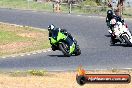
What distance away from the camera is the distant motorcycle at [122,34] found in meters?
23.5

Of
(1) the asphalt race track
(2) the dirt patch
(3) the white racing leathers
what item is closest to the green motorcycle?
(1) the asphalt race track

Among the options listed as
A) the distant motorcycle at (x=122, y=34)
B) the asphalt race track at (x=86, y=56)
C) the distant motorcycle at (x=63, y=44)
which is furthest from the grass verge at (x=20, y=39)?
the distant motorcycle at (x=122, y=34)

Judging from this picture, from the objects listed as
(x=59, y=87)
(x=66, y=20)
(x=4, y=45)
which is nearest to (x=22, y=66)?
(x=59, y=87)

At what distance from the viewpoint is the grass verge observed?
2356 cm

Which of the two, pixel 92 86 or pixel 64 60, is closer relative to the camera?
pixel 92 86

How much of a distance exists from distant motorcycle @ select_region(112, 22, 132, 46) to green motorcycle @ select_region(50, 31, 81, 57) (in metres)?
3.82

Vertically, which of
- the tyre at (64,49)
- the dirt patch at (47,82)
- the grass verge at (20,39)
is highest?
the dirt patch at (47,82)

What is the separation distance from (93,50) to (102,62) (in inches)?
149

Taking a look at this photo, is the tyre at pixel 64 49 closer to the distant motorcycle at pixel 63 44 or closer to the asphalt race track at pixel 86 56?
the distant motorcycle at pixel 63 44

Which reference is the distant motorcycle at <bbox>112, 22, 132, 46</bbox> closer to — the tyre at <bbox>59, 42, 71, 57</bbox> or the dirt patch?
the tyre at <bbox>59, 42, 71, 57</bbox>

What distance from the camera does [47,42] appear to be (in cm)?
2603

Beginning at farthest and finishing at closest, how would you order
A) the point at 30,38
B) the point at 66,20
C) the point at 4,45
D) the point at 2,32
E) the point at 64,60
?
the point at 66,20 < the point at 2,32 < the point at 30,38 < the point at 4,45 < the point at 64,60

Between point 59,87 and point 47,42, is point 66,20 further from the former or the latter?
point 59,87

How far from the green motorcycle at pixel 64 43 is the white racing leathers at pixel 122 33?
3816mm
